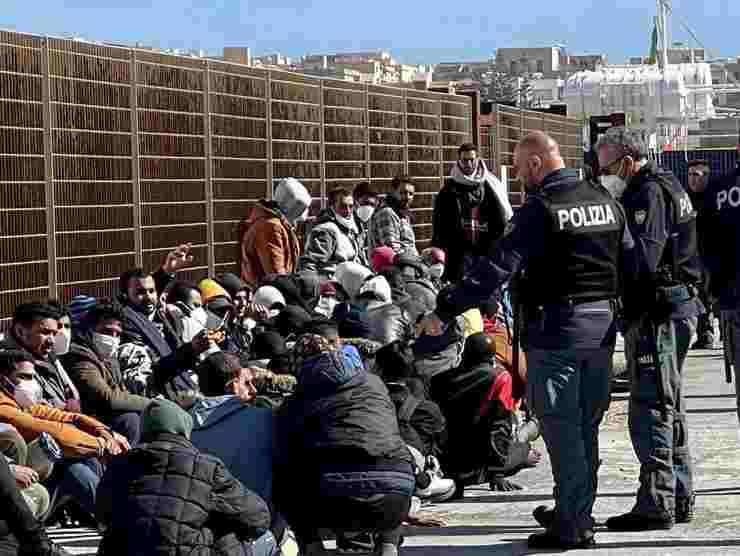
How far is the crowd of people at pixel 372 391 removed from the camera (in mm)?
7840

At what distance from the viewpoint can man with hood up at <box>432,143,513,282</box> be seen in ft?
50.3

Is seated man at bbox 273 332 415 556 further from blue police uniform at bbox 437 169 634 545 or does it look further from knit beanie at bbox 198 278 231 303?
knit beanie at bbox 198 278 231 303

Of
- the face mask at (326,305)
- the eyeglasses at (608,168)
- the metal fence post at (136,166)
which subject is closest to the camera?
the eyeglasses at (608,168)

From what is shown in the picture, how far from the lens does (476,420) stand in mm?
11500

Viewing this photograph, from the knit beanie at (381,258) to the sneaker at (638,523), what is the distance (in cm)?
623

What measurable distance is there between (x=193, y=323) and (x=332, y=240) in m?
3.18

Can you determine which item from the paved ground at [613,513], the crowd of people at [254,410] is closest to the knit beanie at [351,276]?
the crowd of people at [254,410]

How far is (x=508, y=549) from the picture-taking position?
9.78 meters

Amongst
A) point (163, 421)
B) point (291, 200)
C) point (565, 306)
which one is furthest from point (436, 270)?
point (163, 421)

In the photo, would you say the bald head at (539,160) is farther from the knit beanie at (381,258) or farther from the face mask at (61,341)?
the knit beanie at (381,258)

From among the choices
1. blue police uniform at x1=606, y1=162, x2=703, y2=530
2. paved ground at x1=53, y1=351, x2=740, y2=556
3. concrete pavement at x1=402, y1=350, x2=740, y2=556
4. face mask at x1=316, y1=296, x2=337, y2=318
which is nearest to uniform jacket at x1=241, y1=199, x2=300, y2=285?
face mask at x1=316, y1=296, x2=337, y2=318

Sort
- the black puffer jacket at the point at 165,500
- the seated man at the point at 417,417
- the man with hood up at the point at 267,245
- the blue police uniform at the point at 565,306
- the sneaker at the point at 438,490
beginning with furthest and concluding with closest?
the man with hood up at the point at 267,245 < the sneaker at the point at 438,490 < the seated man at the point at 417,417 < the blue police uniform at the point at 565,306 < the black puffer jacket at the point at 165,500

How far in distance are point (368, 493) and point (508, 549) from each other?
120 cm

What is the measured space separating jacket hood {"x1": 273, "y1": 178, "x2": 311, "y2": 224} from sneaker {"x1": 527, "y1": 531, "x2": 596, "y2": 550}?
6.15 m
